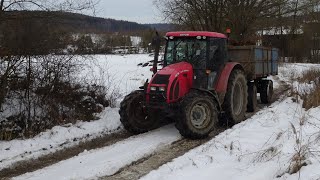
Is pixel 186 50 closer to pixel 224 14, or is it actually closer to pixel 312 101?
pixel 312 101

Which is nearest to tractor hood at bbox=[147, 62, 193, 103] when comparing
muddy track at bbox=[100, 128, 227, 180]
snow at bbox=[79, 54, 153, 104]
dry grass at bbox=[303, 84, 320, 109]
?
muddy track at bbox=[100, 128, 227, 180]

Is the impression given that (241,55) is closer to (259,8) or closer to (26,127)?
(26,127)

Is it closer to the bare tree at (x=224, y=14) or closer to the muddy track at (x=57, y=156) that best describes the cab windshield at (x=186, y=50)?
the muddy track at (x=57, y=156)

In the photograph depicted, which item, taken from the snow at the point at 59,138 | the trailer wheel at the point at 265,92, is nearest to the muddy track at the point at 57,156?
the snow at the point at 59,138

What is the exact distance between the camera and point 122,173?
655cm

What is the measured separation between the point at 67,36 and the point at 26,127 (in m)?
2.57

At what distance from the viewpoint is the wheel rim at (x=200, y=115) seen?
28.9ft

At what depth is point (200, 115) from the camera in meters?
8.91

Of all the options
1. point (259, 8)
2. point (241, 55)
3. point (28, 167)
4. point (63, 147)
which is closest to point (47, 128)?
point (63, 147)

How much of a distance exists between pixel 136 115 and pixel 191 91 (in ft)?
4.51

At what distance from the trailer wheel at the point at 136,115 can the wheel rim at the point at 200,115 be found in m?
1.15

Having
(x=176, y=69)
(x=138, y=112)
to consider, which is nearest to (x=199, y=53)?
(x=176, y=69)

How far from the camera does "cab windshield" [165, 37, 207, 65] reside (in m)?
9.58

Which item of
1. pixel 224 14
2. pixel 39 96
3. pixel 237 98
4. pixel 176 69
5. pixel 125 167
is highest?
pixel 224 14
